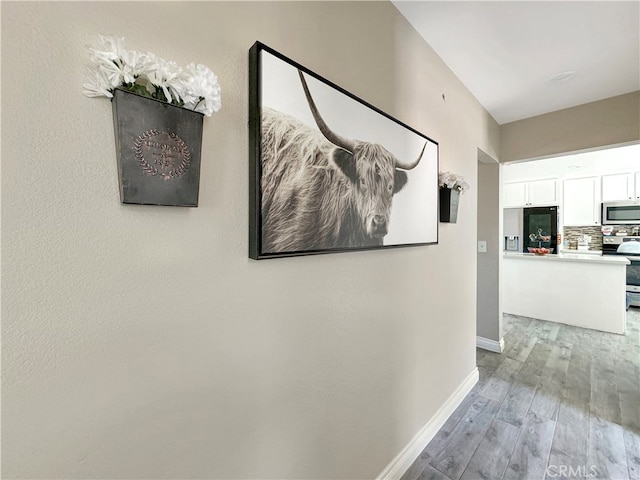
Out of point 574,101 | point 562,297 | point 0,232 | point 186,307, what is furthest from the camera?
point 562,297

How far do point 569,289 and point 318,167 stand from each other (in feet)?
14.4

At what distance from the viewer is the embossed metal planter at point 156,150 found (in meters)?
0.59

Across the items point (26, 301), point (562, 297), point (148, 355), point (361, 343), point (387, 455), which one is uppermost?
point (26, 301)

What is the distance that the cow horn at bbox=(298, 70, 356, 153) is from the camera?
3.18 ft

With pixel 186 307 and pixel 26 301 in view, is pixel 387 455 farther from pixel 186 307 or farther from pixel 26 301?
pixel 26 301

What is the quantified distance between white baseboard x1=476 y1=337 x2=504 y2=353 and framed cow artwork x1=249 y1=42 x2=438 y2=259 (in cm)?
A: 232

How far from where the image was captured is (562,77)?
81.5 inches

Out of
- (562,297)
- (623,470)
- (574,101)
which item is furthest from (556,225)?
(623,470)

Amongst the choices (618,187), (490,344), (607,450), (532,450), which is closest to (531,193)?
(618,187)

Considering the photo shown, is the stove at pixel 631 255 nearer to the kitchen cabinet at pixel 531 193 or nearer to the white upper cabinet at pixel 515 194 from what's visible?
the kitchen cabinet at pixel 531 193

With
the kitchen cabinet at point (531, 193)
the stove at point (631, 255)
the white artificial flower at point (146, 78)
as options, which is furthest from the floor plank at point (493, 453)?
the kitchen cabinet at point (531, 193)

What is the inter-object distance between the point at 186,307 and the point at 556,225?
593 centimetres

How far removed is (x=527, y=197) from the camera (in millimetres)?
5395

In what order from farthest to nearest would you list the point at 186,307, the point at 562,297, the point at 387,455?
the point at 562,297 → the point at 387,455 → the point at 186,307
